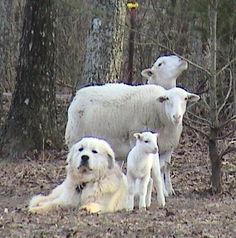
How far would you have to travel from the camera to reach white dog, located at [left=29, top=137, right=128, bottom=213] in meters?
8.67

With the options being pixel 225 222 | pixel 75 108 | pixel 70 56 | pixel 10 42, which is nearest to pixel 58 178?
pixel 75 108

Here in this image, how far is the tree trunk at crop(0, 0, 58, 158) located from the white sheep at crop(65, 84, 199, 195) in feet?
9.96

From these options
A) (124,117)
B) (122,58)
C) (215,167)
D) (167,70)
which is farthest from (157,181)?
(122,58)

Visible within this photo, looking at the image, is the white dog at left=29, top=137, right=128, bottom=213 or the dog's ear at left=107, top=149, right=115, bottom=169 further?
the dog's ear at left=107, top=149, right=115, bottom=169

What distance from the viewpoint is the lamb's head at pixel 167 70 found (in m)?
11.6

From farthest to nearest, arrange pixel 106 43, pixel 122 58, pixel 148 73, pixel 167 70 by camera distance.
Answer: pixel 122 58, pixel 106 43, pixel 148 73, pixel 167 70

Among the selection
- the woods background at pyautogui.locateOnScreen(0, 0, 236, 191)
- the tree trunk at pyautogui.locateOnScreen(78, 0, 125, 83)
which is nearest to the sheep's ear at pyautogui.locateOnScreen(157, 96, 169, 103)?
the woods background at pyautogui.locateOnScreen(0, 0, 236, 191)

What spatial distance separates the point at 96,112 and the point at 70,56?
10618 millimetres

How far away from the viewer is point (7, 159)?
46.2ft

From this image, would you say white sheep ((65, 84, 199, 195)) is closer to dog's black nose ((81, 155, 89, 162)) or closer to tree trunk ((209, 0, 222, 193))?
tree trunk ((209, 0, 222, 193))

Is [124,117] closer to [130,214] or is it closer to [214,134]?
[214,134]

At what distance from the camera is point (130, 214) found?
27.3 feet

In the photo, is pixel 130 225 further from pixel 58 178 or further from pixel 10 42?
pixel 10 42

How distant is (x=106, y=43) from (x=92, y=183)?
5.31 meters
